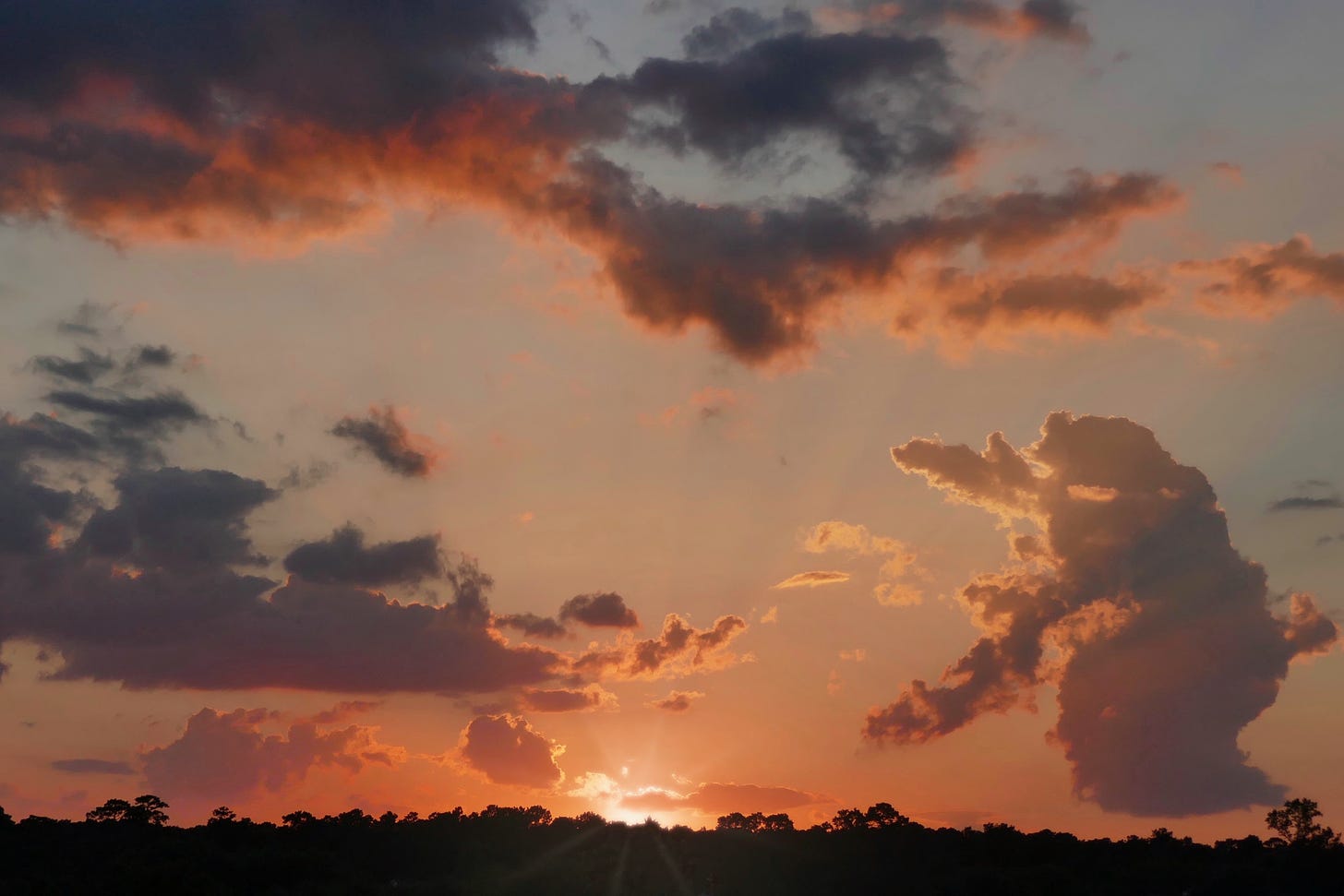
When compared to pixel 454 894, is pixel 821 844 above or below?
above

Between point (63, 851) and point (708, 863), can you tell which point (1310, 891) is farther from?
point (63, 851)

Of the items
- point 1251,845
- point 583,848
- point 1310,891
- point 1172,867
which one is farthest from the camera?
point 583,848

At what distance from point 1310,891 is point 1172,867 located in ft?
52.4

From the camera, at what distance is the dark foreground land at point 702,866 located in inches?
6038

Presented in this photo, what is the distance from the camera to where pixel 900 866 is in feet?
598

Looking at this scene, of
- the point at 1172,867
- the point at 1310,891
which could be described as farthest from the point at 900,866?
the point at 1310,891

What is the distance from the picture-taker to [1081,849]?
583ft

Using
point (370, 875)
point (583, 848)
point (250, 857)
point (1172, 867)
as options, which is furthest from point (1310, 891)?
point (250, 857)

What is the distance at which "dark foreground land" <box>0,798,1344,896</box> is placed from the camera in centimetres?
15338

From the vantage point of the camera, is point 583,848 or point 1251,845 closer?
point 1251,845

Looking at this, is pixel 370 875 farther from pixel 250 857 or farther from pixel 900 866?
pixel 900 866

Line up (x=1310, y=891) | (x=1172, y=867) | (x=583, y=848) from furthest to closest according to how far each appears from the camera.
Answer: (x=583, y=848) < (x=1172, y=867) < (x=1310, y=891)

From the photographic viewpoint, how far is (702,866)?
7013 inches

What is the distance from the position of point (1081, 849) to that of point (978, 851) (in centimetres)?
1366
